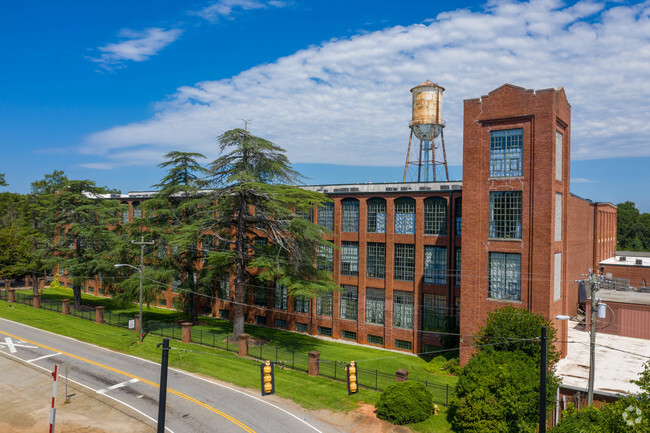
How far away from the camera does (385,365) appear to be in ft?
116

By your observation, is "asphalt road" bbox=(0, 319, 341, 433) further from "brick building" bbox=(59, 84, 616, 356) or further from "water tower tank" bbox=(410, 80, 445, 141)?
"water tower tank" bbox=(410, 80, 445, 141)

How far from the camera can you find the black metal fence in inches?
1145

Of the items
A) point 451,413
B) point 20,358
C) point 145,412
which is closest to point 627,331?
point 451,413

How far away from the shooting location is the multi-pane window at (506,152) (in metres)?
32.4

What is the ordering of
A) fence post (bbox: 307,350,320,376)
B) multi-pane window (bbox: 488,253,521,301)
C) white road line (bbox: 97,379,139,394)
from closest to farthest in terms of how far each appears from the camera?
white road line (bbox: 97,379,139,394)
fence post (bbox: 307,350,320,376)
multi-pane window (bbox: 488,253,521,301)

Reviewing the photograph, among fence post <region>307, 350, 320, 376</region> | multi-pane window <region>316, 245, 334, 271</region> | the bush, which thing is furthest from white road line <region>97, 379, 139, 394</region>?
multi-pane window <region>316, 245, 334, 271</region>

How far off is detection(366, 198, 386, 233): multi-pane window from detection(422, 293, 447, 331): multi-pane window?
24.1 ft

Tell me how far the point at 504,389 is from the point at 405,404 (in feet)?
16.3

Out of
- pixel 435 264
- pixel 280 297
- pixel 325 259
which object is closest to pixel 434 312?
pixel 435 264

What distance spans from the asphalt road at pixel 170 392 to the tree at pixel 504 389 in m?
6.53

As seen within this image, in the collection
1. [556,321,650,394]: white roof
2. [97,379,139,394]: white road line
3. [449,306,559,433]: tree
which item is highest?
[449,306,559,433]: tree

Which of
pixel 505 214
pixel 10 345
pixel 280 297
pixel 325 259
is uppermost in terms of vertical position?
pixel 505 214

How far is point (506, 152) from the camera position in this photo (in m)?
32.8

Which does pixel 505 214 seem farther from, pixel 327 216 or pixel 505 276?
pixel 327 216
